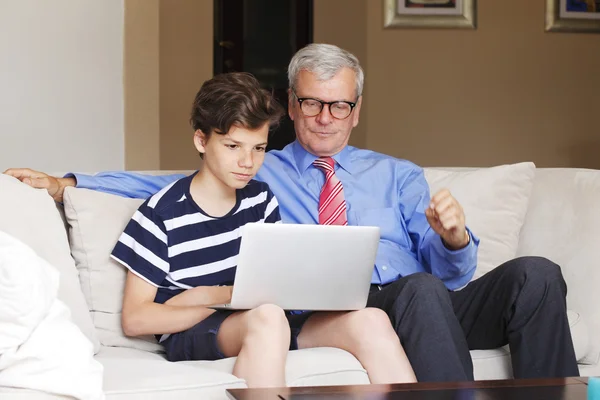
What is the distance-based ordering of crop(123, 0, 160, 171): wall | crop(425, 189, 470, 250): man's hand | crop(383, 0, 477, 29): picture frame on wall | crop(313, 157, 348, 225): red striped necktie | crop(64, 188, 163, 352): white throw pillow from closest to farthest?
crop(425, 189, 470, 250): man's hand < crop(64, 188, 163, 352): white throw pillow < crop(313, 157, 348, 225): red striped necktie < crop(123, 0, 160, 171): wall < crop(383, 0, 477, 29): picture frame on wall

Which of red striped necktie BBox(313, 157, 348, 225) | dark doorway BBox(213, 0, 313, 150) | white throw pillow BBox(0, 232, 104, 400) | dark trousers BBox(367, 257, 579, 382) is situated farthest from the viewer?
dark doorway BBox(213, 0, 313, 150)

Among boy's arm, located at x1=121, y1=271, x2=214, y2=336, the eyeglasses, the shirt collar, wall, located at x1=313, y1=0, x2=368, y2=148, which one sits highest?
wall, located at x1=313, y1=0, x2=368, y2=148

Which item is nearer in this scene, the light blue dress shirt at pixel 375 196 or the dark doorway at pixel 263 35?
the light blue dress shirt at pixel 375 196

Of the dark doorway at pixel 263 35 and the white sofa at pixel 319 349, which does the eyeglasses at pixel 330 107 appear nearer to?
the white sofa at pixel 319 349

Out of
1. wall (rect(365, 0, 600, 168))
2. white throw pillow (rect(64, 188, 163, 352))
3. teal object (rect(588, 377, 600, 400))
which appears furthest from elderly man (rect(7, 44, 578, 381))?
wall (rect(365, 0, 600, 168))

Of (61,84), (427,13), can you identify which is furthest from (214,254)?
(427,13)

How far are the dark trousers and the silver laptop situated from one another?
0.14 metres

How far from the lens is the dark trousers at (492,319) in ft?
6.73

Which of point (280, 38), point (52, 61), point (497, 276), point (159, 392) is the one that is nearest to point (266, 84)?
point (280, 38)

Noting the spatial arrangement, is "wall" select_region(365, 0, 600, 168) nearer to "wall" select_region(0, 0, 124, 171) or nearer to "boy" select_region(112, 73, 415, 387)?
"wall" select_region(0, 0, 124, 171)

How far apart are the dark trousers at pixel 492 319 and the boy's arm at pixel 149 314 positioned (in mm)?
449

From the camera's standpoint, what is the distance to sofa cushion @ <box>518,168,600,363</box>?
2.54 meters

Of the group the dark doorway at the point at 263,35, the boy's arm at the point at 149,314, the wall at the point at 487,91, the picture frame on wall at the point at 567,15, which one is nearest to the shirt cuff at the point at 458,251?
the boy's arm at the point at 149,314

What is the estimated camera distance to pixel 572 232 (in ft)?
8.72
